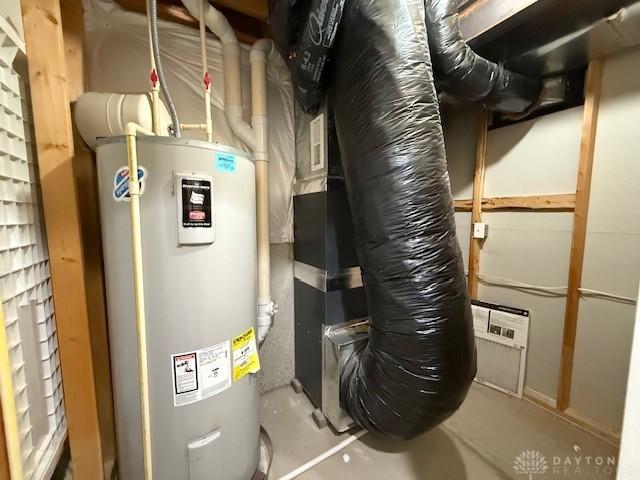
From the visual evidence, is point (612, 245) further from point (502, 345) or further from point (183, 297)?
point (183, 297)

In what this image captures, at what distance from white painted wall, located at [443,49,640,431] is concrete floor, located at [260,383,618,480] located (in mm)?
277

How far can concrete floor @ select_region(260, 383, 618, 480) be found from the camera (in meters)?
1.32

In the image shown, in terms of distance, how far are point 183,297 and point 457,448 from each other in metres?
1.63

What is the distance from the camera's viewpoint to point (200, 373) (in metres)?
0.95

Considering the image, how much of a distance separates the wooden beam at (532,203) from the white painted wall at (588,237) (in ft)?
0.14

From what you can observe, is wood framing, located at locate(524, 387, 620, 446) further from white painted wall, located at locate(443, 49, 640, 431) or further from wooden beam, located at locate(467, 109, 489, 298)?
wooden beam, located at locate(467, 109, 489, 298)

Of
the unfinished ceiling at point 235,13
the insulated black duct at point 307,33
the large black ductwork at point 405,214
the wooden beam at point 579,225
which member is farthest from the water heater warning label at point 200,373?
the wooden beam at point 579,225

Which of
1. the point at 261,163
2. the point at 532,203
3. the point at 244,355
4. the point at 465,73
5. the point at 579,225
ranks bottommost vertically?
the point at 244,355

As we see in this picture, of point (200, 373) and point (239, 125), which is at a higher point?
point (239, 125)

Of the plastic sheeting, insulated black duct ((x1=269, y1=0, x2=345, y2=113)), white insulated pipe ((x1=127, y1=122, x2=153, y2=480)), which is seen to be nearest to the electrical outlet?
the plastic sheeting

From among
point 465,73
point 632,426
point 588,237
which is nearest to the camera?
point 632,426

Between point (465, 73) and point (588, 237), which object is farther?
point (588, 237)

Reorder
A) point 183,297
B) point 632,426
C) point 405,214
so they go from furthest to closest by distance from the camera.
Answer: point 405,214
point 183,297
point 632,426

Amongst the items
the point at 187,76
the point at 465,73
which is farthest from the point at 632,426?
the point at 187,76
